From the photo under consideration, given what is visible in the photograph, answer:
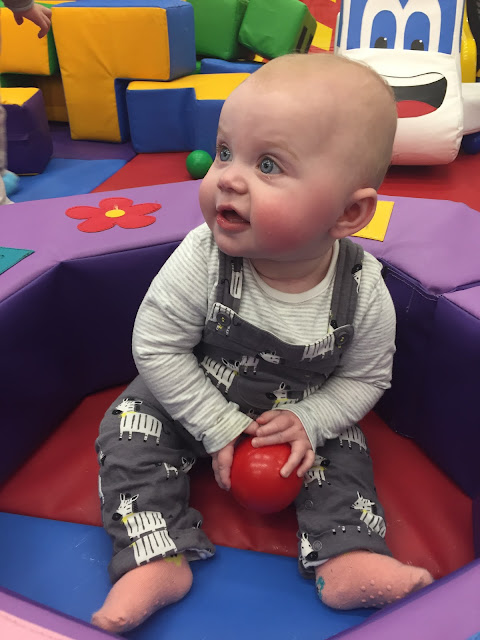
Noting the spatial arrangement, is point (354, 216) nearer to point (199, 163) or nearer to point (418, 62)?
point (199, 163)

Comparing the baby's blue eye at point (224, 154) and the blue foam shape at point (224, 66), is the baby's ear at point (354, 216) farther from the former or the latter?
the blue foam shape at point (224, 66)

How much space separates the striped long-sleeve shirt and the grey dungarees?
0.05ft

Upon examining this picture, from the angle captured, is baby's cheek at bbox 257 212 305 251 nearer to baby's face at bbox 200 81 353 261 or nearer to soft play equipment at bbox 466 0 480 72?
baby's face at bbox 200 81 353 261

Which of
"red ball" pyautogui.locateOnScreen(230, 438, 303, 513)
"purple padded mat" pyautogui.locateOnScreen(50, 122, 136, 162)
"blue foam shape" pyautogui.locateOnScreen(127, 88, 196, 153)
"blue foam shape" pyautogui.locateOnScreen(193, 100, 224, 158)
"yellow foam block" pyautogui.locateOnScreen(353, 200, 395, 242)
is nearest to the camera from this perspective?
"red ball" pyautogui.locateOnScreen(230, 438, 303, 513)

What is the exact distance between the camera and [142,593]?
25.1 inches

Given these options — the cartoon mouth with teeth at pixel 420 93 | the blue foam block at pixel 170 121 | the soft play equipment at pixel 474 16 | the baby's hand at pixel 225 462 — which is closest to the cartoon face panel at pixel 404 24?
the cartoon mouth with teeth at pixel 420 93

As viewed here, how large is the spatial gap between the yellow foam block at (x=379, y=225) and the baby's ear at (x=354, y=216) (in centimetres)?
31

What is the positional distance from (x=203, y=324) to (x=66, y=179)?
147 centimetres

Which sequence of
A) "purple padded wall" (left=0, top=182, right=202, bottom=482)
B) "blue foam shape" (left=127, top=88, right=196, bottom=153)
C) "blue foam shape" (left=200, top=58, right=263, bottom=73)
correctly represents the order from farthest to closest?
"blue foam shape" (left=200, top=58, right=263, bottom=73), "blue foam shape" (left=127, top=88, right=196, bottom=153), "purple padded wall" (left=0, top=182, right=202, bottom=482)

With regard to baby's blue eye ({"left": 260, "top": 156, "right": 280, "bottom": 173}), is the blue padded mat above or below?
below

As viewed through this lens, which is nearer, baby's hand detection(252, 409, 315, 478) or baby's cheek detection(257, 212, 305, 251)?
baby's cheek detection(257, 212, 305, 251)

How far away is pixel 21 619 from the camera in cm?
44

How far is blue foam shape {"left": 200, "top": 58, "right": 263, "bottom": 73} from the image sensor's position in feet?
7.82

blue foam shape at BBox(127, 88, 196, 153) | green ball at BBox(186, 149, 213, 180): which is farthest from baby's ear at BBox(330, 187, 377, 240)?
blue foam shape at BBox(127, 88, 196, 153)
